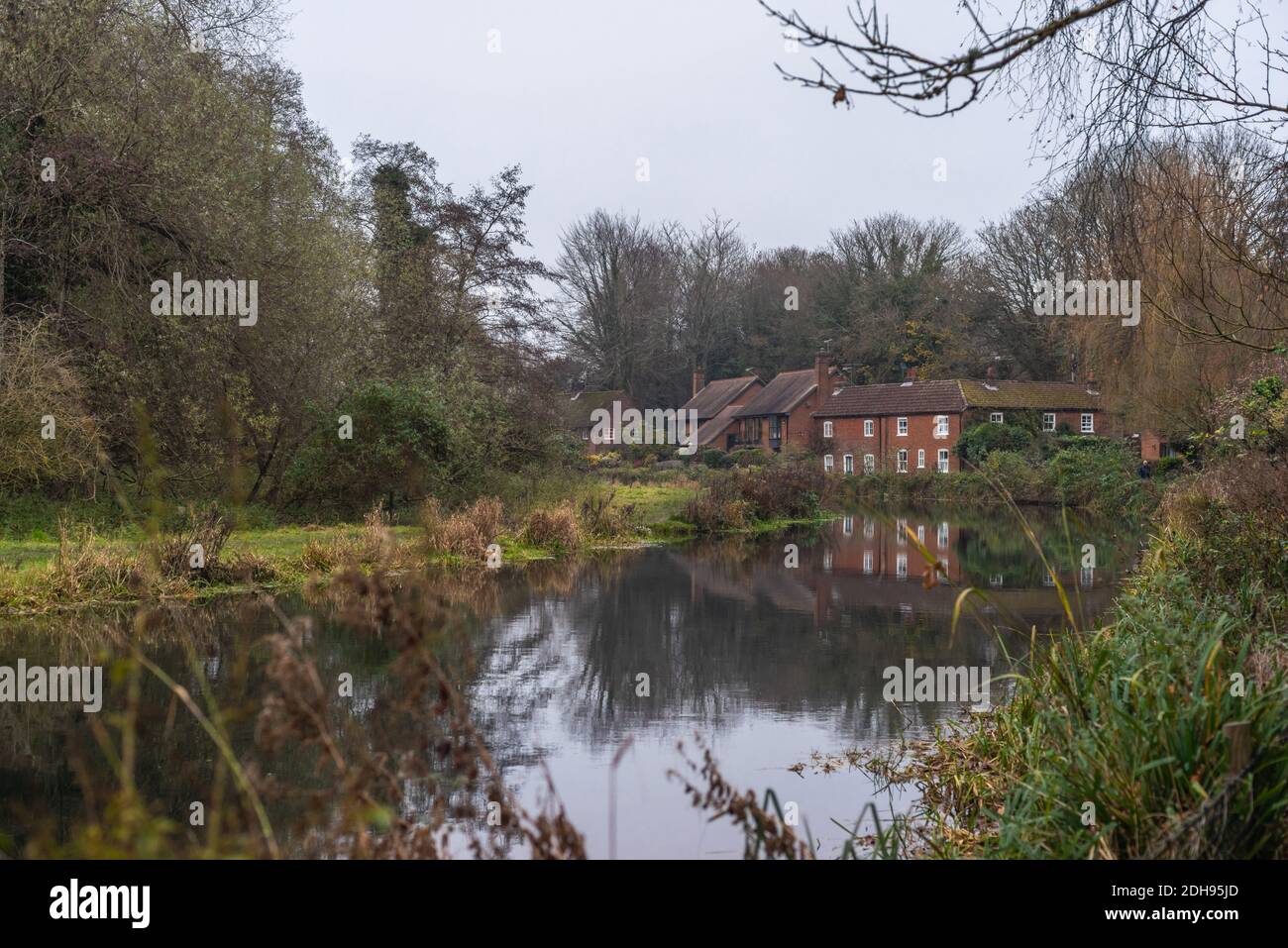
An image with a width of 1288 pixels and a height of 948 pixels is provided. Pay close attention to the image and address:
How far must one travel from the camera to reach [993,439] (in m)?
49.9

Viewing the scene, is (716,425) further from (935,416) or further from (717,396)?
(935,416)

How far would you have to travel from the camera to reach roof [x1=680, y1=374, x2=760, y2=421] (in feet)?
221

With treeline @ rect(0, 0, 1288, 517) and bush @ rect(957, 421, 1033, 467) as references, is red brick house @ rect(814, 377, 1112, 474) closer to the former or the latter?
bush @ rect(957, 421, 1033, 467)

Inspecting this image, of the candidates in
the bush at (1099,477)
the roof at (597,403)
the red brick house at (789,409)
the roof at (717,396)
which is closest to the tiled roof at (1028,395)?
the red brick house at (789,409)

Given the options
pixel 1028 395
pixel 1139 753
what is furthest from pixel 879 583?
pixel 1028 395

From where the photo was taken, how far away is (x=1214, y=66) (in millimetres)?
6637

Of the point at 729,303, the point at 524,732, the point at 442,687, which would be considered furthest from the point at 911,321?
the point at 442,687

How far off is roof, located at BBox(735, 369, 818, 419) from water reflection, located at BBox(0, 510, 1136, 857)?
130 ft

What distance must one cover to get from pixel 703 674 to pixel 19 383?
12.1 meters

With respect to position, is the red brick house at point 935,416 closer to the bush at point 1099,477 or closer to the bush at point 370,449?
the bush at point 1099,477

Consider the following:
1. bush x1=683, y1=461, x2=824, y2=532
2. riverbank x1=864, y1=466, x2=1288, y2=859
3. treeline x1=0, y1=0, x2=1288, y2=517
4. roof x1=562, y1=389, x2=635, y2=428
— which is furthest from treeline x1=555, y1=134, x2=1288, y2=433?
riverbank x1=864, y1=466, x2=1288, y2=859

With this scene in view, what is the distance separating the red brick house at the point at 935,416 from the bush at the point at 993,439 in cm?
268

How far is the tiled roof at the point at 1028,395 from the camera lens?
177 ft
